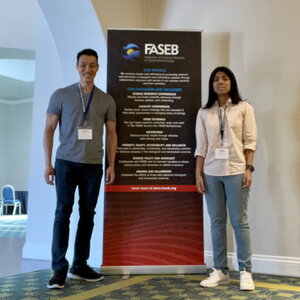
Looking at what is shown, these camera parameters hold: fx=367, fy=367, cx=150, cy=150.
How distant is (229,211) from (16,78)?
10.2 m

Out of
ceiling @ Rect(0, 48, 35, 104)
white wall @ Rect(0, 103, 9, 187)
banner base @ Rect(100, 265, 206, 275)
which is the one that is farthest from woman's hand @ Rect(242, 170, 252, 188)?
white wall @ Rect(0, 103, 9, 187)

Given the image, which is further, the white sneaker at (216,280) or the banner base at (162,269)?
the banner base at (162,269)

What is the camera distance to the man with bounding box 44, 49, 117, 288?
236 centimetres

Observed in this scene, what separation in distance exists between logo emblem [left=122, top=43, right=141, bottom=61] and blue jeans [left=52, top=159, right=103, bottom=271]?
0.90 m

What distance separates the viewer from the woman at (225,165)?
234cm

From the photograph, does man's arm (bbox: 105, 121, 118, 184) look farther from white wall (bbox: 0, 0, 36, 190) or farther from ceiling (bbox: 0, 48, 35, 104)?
white wall (bbox: 0, 0, 36, 190)

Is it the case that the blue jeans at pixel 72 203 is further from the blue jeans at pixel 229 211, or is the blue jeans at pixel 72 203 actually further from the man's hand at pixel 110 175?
the blue jeans at pixel 229 211

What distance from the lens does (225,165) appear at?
92.7 inches

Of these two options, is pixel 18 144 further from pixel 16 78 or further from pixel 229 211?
pixel 229 211

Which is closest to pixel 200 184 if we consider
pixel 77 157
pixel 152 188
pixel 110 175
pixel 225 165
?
pixel 225 165

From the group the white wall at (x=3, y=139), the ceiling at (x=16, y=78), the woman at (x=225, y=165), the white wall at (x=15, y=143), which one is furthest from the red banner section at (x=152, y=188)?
the white wall at (x=3, y=139)

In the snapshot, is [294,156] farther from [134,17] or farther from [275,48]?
[134,17]

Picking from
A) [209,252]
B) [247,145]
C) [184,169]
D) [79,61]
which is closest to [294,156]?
[247,145]

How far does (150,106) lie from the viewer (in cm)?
279
